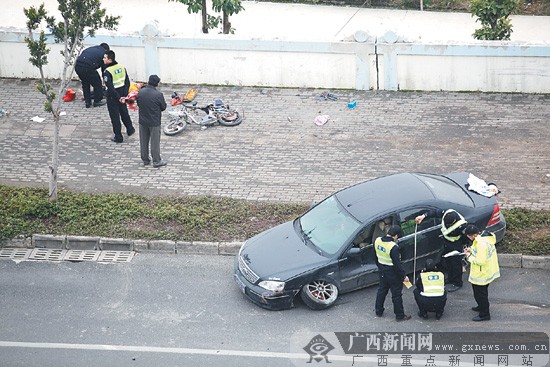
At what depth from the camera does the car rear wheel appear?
1224 centimetres

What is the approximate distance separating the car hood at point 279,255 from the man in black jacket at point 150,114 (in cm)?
376

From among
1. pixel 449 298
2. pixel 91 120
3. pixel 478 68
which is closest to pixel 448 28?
pixel 478 68

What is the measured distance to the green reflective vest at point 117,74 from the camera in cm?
1695

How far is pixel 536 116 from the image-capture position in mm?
17656

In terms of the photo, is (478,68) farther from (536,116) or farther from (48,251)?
(48,251)

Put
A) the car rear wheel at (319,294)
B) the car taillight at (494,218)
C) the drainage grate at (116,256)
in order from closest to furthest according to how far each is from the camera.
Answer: the car rear wheel at (319,294), the car taillight at (494,218), the drainage grate at (116,256)

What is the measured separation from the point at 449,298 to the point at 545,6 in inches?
508

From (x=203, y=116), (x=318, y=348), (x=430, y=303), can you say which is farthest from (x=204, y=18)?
(x=318, y=348)

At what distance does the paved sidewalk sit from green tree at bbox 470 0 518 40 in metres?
1.43

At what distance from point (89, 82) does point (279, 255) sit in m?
7.56

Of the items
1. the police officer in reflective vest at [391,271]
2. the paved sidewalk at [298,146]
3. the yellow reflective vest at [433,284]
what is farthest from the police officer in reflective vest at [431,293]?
the paved sidewalk at [298,146]

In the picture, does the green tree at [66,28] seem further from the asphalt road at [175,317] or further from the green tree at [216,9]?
the green tree at [216,9]

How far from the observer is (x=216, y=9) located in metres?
19.4

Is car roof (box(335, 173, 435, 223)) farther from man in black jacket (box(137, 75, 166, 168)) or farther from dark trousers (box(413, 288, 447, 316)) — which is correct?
man in black jacket (box(137, 75, 166, 168))
